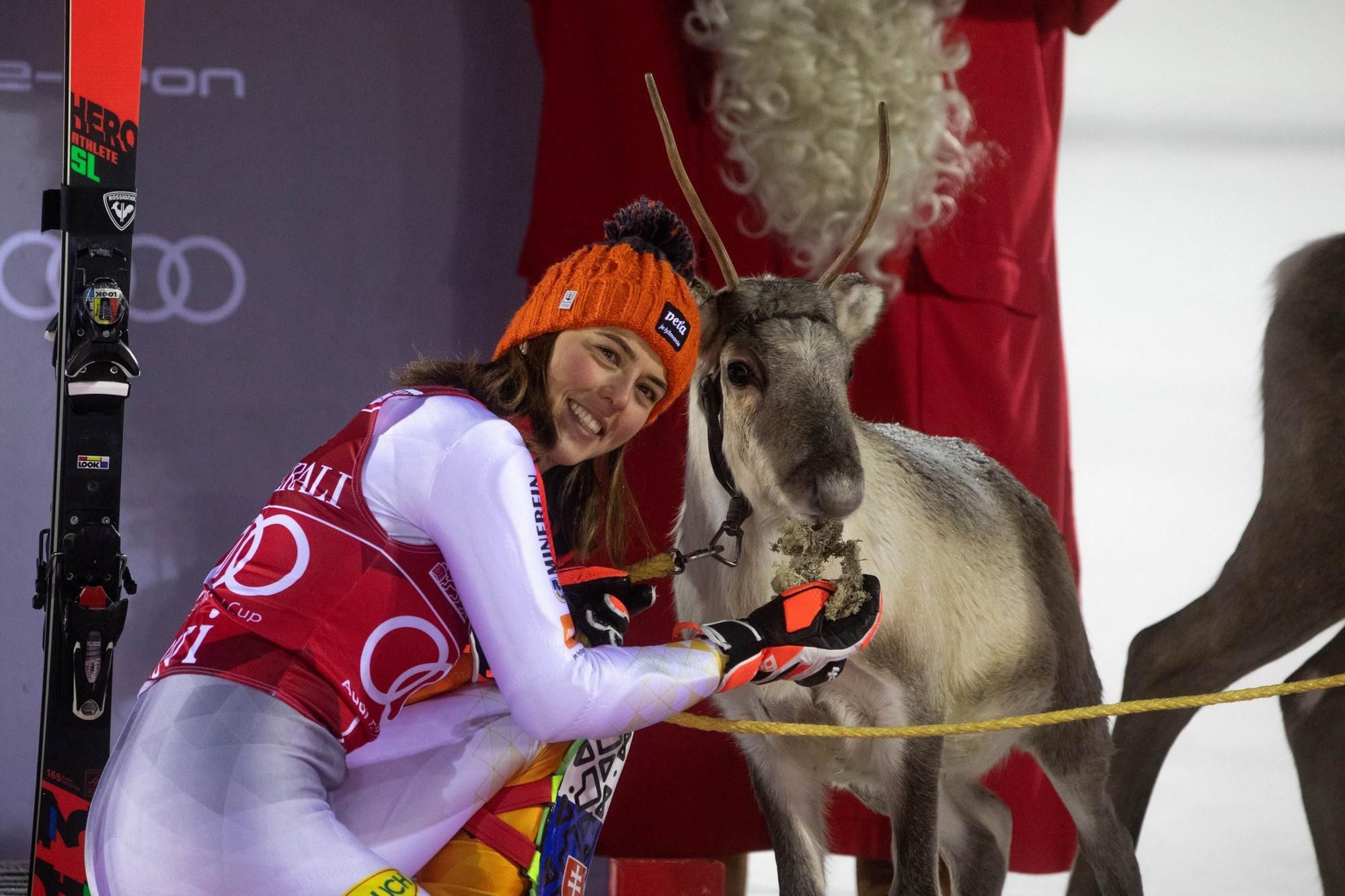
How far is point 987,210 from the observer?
301 centimetres

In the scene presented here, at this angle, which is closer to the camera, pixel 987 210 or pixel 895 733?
pixel 895 733

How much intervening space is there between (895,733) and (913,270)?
1341 mm

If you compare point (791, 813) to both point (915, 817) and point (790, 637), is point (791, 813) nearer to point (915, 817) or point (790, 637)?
point (915, 817)

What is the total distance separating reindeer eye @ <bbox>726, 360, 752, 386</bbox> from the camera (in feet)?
7.04

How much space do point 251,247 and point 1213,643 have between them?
8.37 feet

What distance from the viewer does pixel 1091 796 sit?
2609 millimetres

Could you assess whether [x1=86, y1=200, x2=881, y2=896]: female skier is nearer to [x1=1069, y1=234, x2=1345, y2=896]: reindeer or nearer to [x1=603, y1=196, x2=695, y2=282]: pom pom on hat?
[x1=603, y1=196, x2=695, y2=282]: pom pom on hat

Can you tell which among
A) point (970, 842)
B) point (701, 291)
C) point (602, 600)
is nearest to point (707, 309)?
point (701, 291)

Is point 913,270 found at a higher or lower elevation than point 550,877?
higher

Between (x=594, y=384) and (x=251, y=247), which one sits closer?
(x=594, y=384)

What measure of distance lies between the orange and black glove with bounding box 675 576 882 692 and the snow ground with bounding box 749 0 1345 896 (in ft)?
4.60

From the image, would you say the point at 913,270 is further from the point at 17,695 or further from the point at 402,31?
the point at 17,695

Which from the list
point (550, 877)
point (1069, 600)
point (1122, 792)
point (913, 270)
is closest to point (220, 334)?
point (913, 270)

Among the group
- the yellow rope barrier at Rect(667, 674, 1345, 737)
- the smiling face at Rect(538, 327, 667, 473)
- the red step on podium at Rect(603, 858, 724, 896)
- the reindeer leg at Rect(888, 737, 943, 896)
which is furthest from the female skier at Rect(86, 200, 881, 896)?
the red step on podium at Rect(603, 858, 724, 896)
